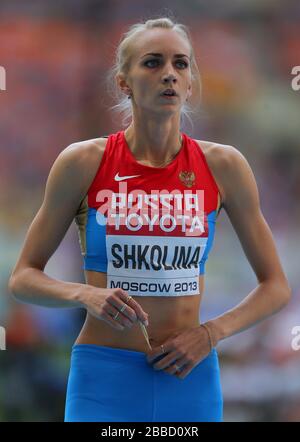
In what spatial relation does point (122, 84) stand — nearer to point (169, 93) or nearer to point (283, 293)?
point (169, 93)

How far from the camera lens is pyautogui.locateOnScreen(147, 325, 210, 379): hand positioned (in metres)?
1.47

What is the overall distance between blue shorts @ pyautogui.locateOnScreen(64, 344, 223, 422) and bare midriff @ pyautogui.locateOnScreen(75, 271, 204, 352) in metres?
0.02

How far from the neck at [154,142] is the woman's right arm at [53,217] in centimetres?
10

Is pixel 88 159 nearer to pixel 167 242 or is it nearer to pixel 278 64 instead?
pixel 167 242

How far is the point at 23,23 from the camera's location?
2.71 metres

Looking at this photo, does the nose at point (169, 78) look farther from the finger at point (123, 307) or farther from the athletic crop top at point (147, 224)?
the finger at point (123, 307)

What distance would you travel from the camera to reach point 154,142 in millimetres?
1671

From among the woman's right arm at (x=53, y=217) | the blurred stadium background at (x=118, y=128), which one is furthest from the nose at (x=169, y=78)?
the blurred stadium background at (x=118, y=128)

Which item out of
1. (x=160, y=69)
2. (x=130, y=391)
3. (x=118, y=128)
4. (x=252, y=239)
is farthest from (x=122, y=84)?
(x=118, y=128)

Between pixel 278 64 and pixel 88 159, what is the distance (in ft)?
4.60

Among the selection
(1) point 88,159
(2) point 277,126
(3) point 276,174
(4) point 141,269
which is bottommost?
(4) point 141,269

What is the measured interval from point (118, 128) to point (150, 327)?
1296mm
